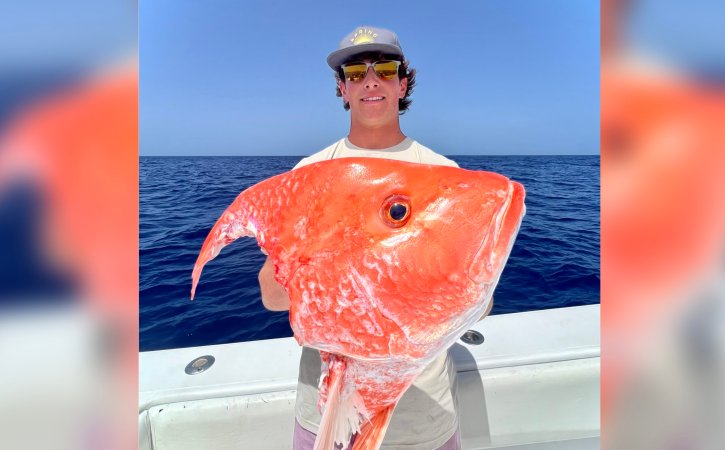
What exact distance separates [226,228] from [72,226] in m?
0.61

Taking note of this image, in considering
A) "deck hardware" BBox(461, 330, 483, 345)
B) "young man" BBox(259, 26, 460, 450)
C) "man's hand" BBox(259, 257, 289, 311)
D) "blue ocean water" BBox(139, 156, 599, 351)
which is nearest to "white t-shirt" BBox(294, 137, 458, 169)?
"young man" BBox(259, 26, 460, 450)

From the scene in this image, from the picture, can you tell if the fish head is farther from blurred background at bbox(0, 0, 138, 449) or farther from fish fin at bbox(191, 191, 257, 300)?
blurred background at bbox(0, 0, 138, 449)

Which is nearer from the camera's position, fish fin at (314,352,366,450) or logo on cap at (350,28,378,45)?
fish fin at (314,352,366,450)

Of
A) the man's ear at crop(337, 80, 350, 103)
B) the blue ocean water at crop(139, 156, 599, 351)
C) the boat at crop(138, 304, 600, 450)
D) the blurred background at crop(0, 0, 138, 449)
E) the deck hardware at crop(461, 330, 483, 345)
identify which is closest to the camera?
the blurred background at crop(0, 0, 138, 449)

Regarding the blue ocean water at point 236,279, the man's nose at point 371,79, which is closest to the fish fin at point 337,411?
the man's nose at point 371,79

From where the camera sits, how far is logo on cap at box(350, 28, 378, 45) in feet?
6.05

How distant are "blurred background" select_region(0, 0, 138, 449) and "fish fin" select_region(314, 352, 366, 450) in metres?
0.51

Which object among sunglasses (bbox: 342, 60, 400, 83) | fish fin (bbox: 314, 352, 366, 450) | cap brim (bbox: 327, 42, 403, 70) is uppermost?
cap brim (bbox: 327, 42, 403, 70)

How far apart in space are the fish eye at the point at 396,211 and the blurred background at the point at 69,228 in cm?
53

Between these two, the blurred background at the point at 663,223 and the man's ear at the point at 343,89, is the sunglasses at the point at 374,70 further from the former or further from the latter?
the blurred background at the point at 663,223

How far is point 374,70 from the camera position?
1904mm

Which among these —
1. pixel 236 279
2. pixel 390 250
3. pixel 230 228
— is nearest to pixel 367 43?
pixel 230 228

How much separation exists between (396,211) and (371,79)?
1.27 metres

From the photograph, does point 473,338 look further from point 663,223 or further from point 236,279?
point 236,279
